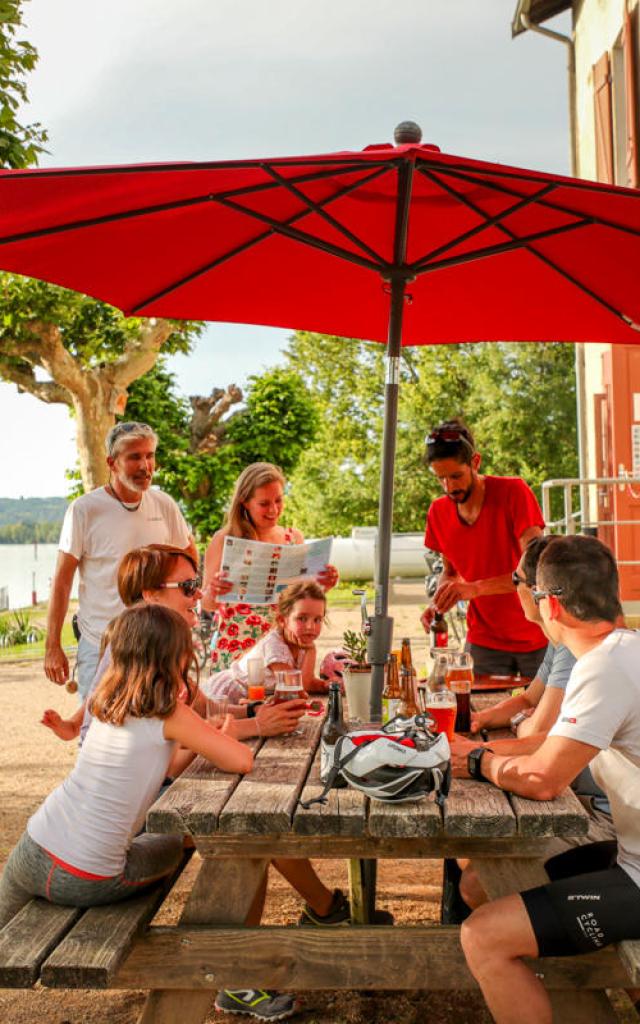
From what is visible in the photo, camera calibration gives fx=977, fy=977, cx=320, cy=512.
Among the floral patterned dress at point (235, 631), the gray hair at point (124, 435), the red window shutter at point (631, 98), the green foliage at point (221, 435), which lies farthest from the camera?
the green foliage at point (221, 435)

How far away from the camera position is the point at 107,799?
2.52 m

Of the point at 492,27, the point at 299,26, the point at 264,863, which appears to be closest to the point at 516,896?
the point at 264,863

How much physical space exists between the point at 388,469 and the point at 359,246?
791 mm

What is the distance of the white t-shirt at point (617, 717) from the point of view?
7.20ft

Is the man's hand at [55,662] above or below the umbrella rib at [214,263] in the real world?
below

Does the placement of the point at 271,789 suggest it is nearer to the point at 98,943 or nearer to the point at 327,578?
the point at 98,943

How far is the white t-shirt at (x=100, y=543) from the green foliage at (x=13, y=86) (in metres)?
2.56

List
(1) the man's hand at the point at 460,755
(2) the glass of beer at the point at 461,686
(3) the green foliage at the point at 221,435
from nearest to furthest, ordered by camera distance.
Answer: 1. (1) the man's hand at the point at 460,755
2. (2) the glass of beer at the point at 461,686
3. (3) the green foliage at the point at 221,435

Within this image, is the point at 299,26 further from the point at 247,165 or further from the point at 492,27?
the point at 247,165

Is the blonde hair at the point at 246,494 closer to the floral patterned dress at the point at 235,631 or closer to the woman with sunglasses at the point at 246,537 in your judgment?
the woman with sunglasses at the point at 246,537

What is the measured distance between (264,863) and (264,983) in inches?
11.0

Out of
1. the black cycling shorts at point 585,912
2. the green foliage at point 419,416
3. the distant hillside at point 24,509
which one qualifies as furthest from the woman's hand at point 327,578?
the distant hillside at point 24,509

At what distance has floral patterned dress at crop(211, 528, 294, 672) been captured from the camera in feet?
14.8

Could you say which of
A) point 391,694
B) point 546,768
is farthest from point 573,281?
point 546,768
